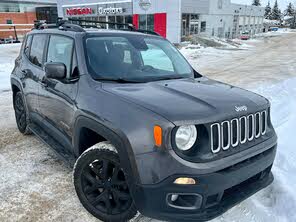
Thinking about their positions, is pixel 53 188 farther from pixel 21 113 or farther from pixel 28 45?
pixel 28 45

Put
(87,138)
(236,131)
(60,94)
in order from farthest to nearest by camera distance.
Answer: (60,94)
(87,138)
(236,131)

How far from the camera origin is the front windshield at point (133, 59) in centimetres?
326

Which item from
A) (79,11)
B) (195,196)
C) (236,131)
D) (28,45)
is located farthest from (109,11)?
(195,196)

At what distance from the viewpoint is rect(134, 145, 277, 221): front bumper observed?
7.54 ft

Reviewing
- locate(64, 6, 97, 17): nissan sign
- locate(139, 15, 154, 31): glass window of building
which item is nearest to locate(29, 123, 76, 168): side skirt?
locate(139, 15, 154, 31): glass window of building

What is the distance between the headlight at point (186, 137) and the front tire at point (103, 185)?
1.83 ft

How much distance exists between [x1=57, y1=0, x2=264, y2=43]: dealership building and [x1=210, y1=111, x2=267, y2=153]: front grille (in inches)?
1072

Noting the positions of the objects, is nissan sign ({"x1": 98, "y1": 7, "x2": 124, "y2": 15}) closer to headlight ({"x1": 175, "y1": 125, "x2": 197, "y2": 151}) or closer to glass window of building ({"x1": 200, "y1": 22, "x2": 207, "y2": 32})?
glass window of building ({"x1": 200, "y1": 22, "x2": 207, "y2": 32})

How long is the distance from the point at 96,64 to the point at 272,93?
244 inches

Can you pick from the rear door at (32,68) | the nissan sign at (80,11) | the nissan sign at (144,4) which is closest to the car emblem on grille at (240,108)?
the rear door at (32,68)

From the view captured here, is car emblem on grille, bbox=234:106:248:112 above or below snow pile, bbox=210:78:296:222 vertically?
above

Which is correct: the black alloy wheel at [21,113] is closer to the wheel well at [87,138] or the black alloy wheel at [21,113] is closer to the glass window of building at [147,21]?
the wheel well at [87,138]

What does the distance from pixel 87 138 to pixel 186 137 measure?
1175 millimetres

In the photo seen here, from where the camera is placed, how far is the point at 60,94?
3430 millimetres
